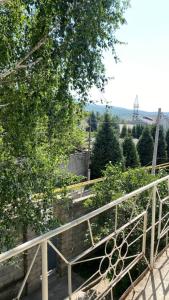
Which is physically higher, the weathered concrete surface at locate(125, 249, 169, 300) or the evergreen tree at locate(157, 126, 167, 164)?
the weathered concrete surface at locate(125, 249, 169, 300)

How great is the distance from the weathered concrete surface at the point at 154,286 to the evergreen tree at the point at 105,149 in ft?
52.0

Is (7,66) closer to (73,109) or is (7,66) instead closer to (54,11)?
(54,11)

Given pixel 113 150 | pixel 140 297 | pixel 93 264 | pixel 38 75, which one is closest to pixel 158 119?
pixel 113 150

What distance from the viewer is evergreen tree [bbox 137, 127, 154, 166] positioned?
21.8 meters

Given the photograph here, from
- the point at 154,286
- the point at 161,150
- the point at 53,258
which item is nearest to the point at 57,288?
the point at 53,258

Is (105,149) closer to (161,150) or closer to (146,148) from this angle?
(146,148)

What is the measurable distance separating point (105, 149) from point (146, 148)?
3.97 meters

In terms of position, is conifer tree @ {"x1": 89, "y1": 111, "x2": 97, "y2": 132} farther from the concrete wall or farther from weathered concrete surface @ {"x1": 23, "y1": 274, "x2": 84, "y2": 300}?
weathered concrete surface @ {"x1": 23, "y1": 274, "x2": 84, "y2": 300}

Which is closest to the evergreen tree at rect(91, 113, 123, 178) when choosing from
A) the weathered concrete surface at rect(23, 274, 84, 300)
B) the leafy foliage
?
the weathered concrete surface at rect(23, 274, 84, 300)

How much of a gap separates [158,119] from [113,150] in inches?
233

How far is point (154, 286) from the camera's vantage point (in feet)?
8.11

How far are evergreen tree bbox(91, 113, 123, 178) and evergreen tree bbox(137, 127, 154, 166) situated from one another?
3245mm

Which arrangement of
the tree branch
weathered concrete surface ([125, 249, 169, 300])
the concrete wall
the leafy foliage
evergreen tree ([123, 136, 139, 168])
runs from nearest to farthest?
1. weathered concrete surface ([125, 249, 169, 300])
2. the tree branch
3. the leafy foliage
4. the concrete wall
5. evergreen tree ([123, 136, 139, 168])

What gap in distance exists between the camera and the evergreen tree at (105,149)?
738 inches
